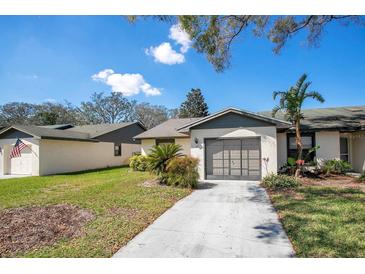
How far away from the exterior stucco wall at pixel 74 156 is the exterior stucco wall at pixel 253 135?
10.7m

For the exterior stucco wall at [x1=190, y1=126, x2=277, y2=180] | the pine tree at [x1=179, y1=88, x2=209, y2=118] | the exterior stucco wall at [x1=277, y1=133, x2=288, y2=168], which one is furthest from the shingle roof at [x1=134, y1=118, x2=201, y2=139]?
the pine tree at [x1=179, y1=88, x2=209, y2=118]

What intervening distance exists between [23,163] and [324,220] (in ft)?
59.5

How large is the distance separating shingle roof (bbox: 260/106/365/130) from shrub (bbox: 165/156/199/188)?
7381mm

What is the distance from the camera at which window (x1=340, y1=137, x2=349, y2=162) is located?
527 inches

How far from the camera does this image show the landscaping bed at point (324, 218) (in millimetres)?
3929

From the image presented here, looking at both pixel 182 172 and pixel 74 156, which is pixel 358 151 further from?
pixel 74 156

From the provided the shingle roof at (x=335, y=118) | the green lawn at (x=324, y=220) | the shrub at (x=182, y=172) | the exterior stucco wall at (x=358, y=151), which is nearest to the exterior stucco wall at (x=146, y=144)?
the shrub at (x=182, y=172)

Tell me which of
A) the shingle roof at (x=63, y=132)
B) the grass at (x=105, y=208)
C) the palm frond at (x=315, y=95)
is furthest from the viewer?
the shingle roof at (x=63, y=132)

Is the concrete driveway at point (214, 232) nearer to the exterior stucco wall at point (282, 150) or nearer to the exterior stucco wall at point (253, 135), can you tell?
the exterior stucco wall at point (253, 135)

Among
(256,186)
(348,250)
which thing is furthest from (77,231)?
(256,186)

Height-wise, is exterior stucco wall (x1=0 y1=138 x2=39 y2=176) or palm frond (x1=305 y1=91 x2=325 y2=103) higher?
palm frond (x1=305 y1=91 x2=325 y2=103)

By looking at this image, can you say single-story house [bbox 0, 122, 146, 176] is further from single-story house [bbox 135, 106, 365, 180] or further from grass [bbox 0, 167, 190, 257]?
single-story house [bbox 135, 106, 365, 180]
